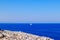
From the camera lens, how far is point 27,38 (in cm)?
1472

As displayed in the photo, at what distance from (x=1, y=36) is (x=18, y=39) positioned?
1337 mm

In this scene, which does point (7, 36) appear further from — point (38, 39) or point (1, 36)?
point (38, 39)

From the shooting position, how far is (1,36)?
1313cm

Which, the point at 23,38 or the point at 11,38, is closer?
the point at 11,38

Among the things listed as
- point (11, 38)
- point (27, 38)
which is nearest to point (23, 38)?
point (27, 38)

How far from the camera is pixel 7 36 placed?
1354 centimetres

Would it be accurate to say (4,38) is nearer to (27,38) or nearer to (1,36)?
(1,36)

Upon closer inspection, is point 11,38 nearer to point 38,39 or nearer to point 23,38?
point 23,38

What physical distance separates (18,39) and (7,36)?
0.84 meters

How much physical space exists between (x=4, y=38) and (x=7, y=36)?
1.71ft

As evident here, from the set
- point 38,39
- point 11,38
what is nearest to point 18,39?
point 11,38

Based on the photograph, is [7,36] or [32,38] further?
[32,38]

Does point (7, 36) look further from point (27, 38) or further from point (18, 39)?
point (27, 38)

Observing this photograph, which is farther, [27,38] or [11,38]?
[27,38]
